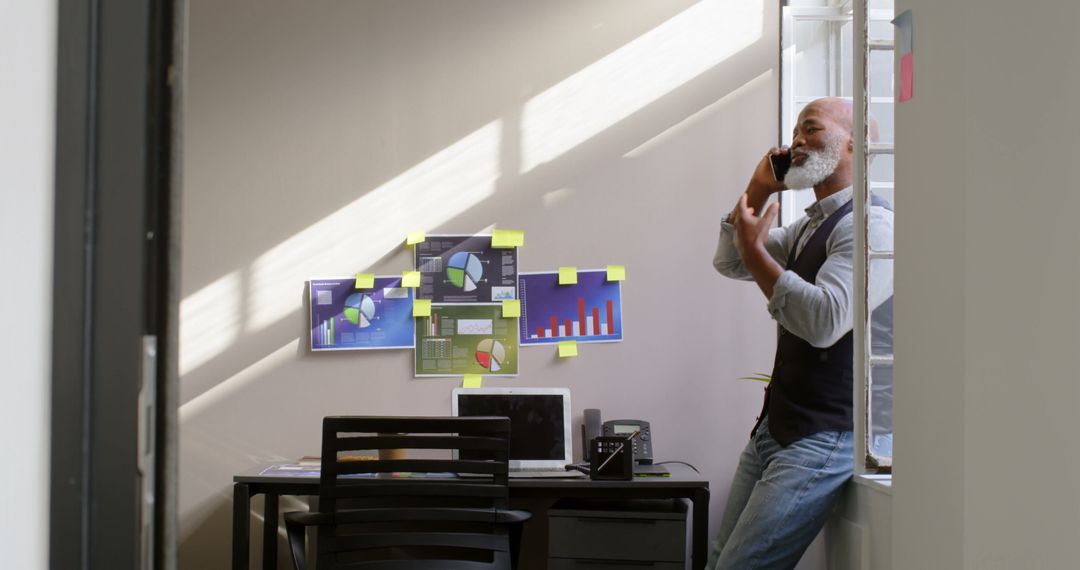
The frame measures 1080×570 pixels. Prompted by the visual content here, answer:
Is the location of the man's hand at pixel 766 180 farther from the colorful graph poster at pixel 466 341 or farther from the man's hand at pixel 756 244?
the colorful graph poster at pixel 466 341

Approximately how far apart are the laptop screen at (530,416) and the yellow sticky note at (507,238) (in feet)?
1.82

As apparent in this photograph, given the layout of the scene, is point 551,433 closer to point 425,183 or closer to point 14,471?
point 425,183

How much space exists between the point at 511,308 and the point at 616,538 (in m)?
0.99

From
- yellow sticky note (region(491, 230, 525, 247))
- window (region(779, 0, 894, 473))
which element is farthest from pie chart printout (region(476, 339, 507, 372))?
window (region(779, 0, 894, 473))

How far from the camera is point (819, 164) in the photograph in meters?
2.89

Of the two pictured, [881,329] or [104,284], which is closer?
[104,284]

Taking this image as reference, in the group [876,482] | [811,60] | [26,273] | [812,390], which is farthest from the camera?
[811,60]

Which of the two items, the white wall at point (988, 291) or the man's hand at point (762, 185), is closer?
the white wall at point (988, 291)

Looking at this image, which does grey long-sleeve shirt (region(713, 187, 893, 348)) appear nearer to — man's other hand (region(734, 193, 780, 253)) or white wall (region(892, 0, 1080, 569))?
man's other hand (region(734, 193, 780, 253))

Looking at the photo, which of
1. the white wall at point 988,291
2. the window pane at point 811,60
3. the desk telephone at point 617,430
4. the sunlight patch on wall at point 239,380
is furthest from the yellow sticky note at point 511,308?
the white wall at point 988,291

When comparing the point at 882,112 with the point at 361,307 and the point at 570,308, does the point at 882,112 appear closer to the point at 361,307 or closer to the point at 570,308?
the point at 570,308

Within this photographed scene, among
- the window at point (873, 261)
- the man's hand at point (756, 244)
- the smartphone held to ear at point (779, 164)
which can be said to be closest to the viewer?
the window at point (873, 261)

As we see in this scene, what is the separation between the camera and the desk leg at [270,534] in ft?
11.6

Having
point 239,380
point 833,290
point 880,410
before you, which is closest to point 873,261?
point 833,290
